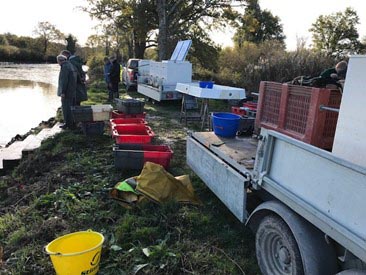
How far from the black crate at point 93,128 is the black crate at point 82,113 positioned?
0.50 feet

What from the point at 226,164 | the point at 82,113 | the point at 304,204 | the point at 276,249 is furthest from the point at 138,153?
the point at 304,204

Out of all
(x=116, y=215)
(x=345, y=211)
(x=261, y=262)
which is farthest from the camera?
(x=116, y=215)

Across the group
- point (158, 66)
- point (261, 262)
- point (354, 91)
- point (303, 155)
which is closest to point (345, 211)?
point (303, 155)

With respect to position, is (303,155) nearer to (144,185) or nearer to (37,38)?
(144,185)

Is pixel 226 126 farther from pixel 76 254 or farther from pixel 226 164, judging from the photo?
pixel 76 254

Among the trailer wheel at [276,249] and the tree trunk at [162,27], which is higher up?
the tree trunk at [162,27]

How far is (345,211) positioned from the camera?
6.81 ft

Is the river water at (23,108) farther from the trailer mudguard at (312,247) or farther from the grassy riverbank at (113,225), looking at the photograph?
the trailer mudguard at (312,247)

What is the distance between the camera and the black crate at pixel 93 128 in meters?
7.43

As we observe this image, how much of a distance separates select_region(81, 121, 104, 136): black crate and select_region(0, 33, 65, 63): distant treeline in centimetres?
6391

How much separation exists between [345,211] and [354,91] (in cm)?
90

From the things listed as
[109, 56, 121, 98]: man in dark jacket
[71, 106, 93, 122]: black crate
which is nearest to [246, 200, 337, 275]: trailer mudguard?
[71, 106, 93, 122]: black crate

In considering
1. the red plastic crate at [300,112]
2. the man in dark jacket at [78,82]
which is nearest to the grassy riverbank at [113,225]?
the red plastic crate at [300,112]

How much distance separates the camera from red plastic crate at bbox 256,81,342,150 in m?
3.40
